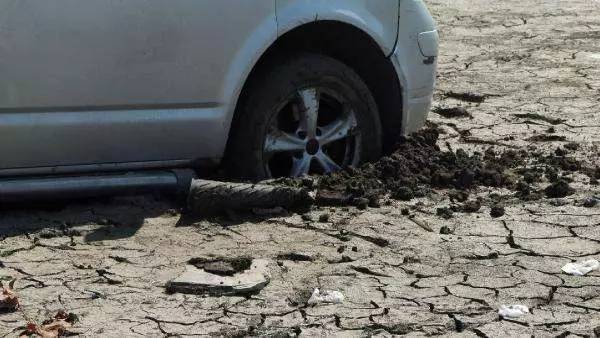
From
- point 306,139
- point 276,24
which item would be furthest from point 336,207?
point 276,24

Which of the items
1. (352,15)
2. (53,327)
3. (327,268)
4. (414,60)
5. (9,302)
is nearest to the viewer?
(53,327)

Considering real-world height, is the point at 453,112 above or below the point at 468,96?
below

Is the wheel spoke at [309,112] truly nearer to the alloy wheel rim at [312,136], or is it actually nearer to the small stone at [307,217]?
the alloy wheel rim at [312,136]

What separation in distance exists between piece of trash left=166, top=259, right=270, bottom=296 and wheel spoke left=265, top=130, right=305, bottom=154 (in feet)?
4.05

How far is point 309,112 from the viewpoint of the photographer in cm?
670

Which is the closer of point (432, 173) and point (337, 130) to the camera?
point (337, 130)

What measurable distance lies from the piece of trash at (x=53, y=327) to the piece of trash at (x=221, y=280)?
1.69 ft

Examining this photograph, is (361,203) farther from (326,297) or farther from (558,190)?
(326,297)

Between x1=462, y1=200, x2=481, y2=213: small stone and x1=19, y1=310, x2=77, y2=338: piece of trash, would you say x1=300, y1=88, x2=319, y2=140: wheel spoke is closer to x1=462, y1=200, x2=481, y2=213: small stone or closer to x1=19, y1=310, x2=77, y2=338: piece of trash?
x1=462, y1=200, x2=481, y2=213: small stone

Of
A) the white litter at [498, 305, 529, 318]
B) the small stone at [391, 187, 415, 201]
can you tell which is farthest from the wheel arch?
the white litter at [498, 305, 529, 318]

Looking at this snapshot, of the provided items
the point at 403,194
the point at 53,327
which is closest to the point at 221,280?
the point at 53,327

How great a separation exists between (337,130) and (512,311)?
2.04 meters

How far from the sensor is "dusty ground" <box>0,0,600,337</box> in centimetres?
494

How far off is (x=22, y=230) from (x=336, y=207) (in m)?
1.55
